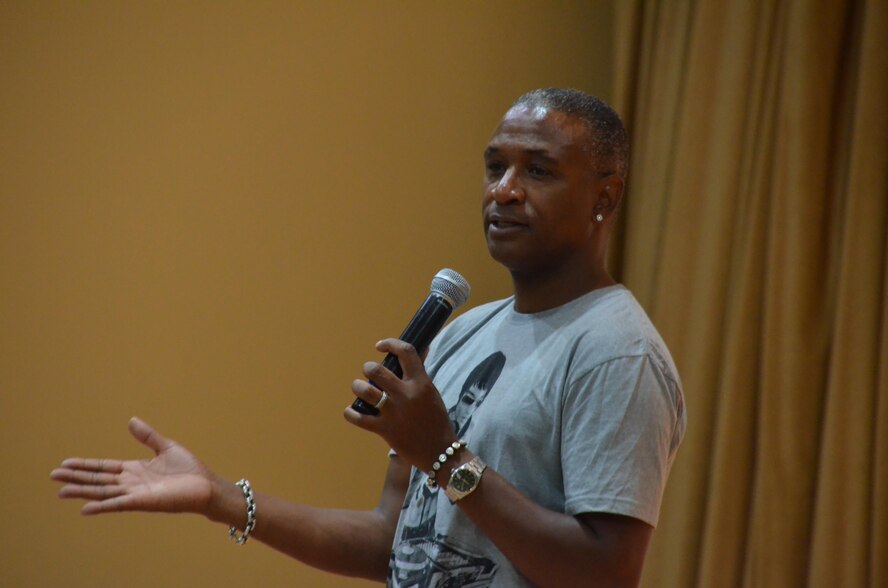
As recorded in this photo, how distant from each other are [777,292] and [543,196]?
1381 millimetres

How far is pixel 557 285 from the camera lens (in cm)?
167

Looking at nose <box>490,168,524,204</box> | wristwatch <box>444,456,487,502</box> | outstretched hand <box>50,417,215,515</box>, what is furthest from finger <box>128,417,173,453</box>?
nose <box>490,168,524,204</box>

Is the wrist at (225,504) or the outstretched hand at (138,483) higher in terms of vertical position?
the outstretched hand at (138,483)

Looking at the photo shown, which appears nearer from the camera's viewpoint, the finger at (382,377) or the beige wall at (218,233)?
the finger at (382,377)

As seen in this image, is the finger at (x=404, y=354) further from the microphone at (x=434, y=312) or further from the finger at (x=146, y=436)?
the finger at (x=146, y=436)

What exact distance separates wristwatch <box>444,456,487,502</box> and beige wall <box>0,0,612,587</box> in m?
1.67

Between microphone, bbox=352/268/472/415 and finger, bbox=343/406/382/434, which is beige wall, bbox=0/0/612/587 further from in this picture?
finger, bbox=343/406/382/434

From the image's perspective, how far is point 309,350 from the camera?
3115mm

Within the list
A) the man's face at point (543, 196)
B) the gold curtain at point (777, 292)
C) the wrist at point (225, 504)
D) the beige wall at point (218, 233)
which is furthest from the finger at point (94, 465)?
the gold curtain at point (777, 292)

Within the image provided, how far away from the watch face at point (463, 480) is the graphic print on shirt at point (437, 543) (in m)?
0.15

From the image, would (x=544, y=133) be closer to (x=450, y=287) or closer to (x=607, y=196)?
(x=607, y=196)

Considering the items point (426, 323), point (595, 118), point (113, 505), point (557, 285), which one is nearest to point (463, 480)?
point (426, 323)

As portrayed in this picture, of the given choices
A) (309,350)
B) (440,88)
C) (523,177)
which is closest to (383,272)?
(309,350)

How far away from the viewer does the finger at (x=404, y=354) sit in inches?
57.1
